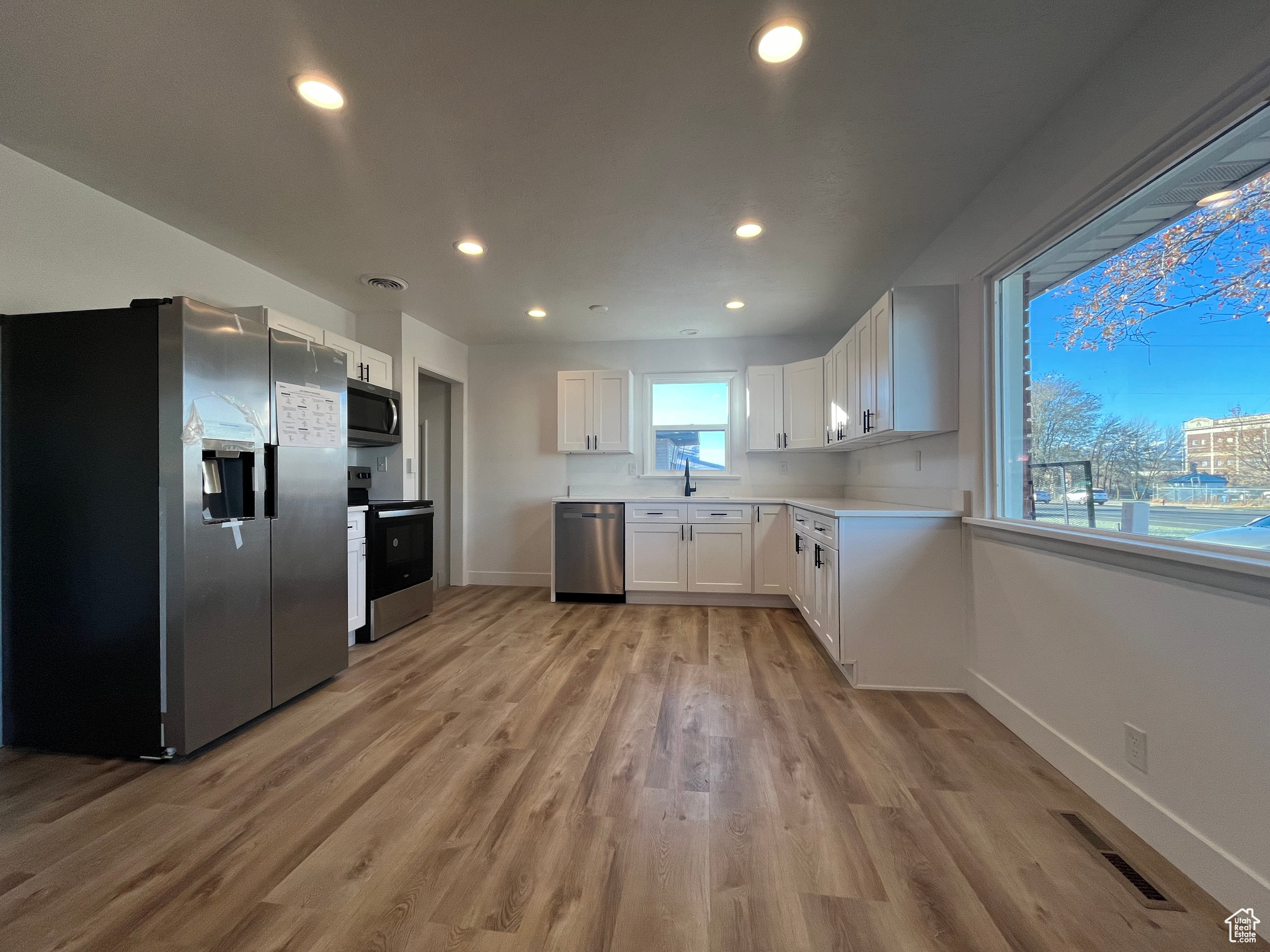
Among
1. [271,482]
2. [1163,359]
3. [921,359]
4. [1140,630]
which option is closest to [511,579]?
[271,482]

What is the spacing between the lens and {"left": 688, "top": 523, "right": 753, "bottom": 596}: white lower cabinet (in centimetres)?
434

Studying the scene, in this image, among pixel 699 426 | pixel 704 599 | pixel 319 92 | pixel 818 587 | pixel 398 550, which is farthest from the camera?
pixel 699 426

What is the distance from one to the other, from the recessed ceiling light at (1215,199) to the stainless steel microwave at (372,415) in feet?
13.2

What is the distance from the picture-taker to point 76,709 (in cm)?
198

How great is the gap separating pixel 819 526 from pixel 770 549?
1.13 meters

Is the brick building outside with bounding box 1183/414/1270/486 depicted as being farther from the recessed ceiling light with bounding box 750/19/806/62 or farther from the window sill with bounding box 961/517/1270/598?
the recessed ceiling light with bounding box 750/19/806/62

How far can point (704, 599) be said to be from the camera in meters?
4.54

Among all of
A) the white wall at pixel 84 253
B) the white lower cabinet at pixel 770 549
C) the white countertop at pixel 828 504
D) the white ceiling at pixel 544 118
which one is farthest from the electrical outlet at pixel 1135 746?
the white wall at pixel 84 253

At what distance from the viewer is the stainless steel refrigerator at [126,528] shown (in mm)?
1924

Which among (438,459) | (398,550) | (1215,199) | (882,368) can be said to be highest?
(1215,199)

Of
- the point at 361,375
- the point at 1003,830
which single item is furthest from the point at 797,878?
the point at 361,375

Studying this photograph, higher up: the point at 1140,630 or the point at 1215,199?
the point at 1215,199

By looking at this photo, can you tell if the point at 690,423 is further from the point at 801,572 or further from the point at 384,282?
the point at 384,282

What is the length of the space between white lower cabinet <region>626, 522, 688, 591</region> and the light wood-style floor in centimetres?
192
